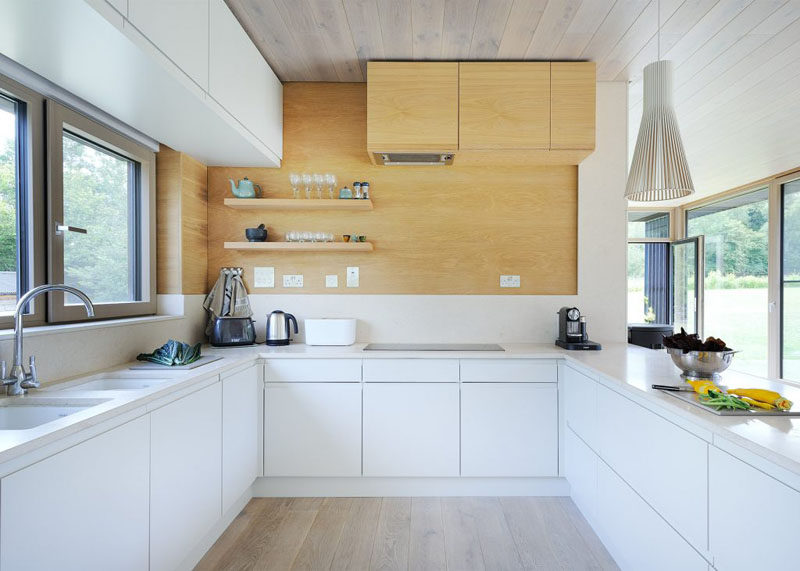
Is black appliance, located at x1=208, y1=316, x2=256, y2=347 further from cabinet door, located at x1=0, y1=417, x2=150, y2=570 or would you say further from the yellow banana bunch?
the yellow banana bunch

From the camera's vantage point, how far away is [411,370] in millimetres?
2672

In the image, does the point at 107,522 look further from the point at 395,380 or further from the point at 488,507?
the point at 488,507

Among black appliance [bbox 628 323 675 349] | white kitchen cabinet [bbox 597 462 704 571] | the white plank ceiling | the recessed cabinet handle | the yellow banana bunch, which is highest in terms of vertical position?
the white plank ceiling

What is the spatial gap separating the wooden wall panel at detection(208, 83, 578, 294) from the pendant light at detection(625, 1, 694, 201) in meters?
1.22

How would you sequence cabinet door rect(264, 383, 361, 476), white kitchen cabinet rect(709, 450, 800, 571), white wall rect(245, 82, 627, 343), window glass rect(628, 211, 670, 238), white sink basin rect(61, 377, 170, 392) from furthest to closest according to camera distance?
window glass rect(628, 211, 670, 238) → white wall rect(245, 82, 627, 343) → cabinet door rect(264, 383, 361, 476) → white sink basin rect(61, 377, 170, 392) → white kitchen cabinet rect(709, 450, 800, 571)

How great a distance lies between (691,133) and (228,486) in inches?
173

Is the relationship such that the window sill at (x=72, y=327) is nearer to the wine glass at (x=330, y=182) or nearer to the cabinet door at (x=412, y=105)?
the wine glass at (x=330, y=182)

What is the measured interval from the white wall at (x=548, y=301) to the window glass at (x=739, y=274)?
338 cm

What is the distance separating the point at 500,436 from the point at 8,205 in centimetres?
259

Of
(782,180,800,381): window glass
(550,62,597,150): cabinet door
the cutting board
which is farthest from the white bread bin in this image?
(782,180,800,381): window glass

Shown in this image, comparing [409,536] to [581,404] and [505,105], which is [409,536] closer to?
[581,404]

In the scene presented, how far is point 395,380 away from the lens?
2662mm

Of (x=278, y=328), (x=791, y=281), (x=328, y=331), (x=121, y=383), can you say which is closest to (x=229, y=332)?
(x=278, y=328)

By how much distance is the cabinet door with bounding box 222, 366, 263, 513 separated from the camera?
88.2 inches
